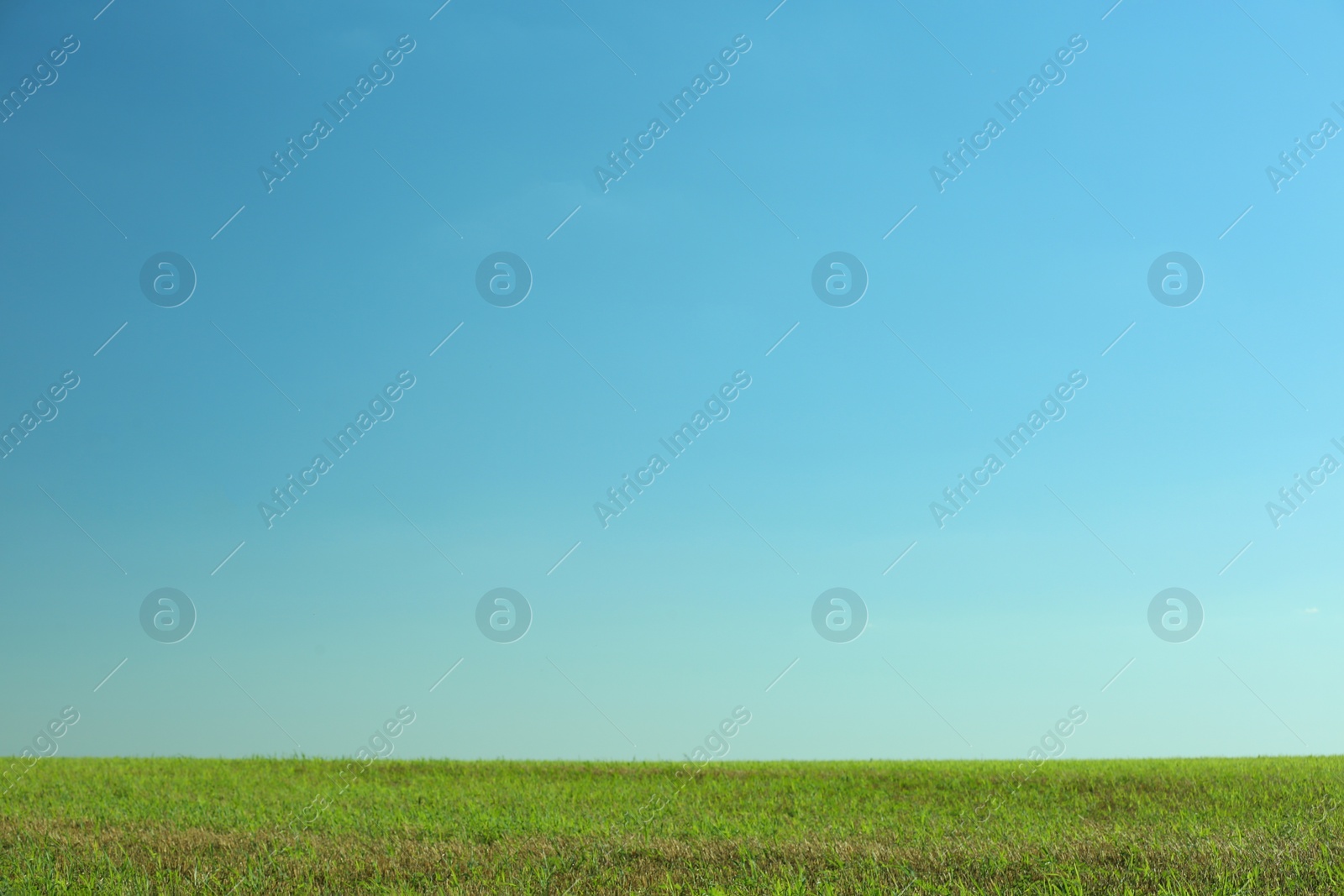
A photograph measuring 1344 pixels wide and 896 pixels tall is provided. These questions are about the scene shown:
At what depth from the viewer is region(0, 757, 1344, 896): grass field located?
938 centimetres

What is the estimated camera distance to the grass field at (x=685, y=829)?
938 centimetres

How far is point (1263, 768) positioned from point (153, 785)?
23.7m

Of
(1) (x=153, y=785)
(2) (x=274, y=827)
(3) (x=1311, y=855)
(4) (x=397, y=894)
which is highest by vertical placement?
(3) (x=1311, y=855)

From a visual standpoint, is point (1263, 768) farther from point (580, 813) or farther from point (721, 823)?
point (580, 813)

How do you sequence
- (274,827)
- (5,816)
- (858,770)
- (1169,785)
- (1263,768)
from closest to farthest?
(274,827) < (5,816) < (1169,785) < (1263,768) < (858,770)

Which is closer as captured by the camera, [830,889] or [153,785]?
[830,889]

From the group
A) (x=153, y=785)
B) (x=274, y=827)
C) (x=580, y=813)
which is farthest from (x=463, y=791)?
(x=153, y=785)

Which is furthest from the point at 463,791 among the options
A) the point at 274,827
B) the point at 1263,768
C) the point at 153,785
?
the point at 1263,768

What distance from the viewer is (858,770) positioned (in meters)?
21.8

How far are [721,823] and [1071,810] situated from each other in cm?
649

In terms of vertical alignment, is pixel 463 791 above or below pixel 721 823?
below

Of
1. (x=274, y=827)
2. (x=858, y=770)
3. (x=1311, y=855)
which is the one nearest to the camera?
(x=1311, y=855)

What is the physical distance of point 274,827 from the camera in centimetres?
1384

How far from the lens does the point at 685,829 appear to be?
1323cm
